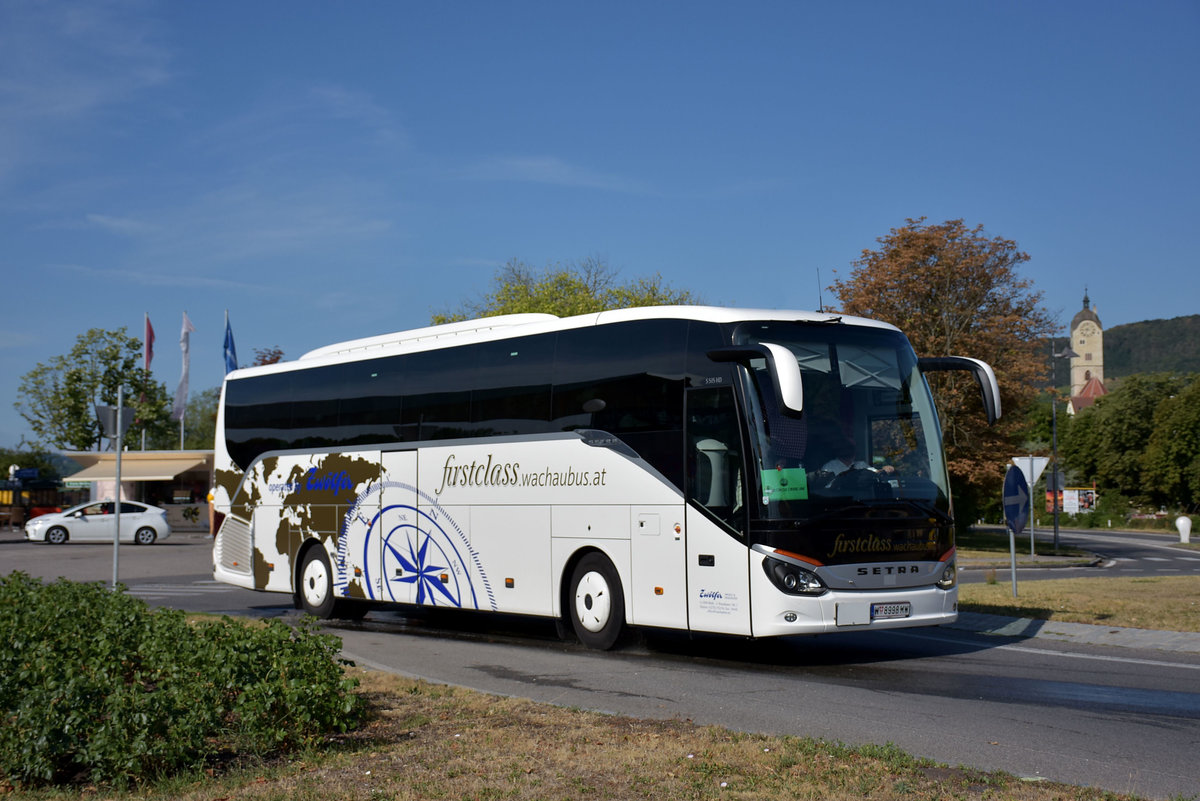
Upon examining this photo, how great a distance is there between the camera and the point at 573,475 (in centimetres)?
1330

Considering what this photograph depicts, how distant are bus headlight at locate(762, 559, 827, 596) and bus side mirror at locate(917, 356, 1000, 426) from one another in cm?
251

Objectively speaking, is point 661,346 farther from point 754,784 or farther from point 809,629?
point 754,784

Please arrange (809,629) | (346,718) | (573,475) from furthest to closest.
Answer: (573,475) → (809,629) → (346,718)

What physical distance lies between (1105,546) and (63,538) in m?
47.0

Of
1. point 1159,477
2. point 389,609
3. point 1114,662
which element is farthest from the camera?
point 1159,477

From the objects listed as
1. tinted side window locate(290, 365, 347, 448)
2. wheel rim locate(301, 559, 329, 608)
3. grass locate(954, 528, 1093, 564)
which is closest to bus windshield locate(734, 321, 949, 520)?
tinted side window locate(290, 365, 347, 448)

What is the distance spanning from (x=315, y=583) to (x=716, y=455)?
335 inches

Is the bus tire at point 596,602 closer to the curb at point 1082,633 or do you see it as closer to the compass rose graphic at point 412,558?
the compass rose graphic at point 412,558

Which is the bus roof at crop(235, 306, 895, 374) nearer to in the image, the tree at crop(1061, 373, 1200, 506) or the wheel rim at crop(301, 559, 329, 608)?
the wheel rim at crop(301, 559, 329, 608)

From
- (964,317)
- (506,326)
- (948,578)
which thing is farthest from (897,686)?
(964,317)

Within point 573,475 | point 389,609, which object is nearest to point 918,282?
point 389,609

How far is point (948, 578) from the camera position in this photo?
11.9 m

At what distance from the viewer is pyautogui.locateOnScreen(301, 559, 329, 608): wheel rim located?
17484 millimetres

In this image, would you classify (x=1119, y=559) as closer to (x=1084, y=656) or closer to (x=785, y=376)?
(x=1084, y=656)
